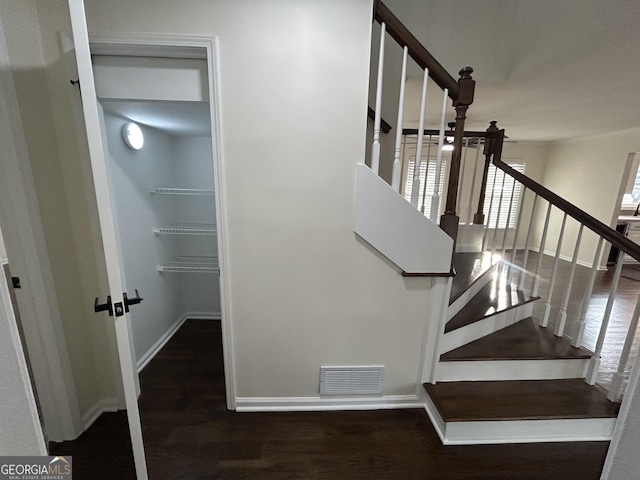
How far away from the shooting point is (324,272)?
1635 millimetres

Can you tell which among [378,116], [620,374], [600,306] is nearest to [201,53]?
[378,116]

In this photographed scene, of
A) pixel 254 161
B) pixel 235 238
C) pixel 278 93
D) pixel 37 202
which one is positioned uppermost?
pixel 278 93

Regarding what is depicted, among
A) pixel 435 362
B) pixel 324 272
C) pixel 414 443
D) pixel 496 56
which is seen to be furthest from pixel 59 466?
pixel 496 56

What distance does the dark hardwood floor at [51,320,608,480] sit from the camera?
1428mm

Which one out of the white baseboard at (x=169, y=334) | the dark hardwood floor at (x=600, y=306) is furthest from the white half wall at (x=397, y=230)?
the white baseboard at (x=169, y=334)

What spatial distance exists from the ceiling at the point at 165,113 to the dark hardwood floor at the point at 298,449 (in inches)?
77.2

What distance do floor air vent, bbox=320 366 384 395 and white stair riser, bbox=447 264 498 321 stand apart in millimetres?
697

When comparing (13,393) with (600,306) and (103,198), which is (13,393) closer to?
(103,198)

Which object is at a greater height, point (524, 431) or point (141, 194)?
point (141, 194)

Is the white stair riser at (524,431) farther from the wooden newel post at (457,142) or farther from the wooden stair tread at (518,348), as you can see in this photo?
the wooden newel post at (457,142)

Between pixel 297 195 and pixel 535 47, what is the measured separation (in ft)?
7.60

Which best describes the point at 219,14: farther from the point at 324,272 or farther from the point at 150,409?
the point at 150,409

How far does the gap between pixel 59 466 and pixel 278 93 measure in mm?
1736

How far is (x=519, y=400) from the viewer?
1.72 m
